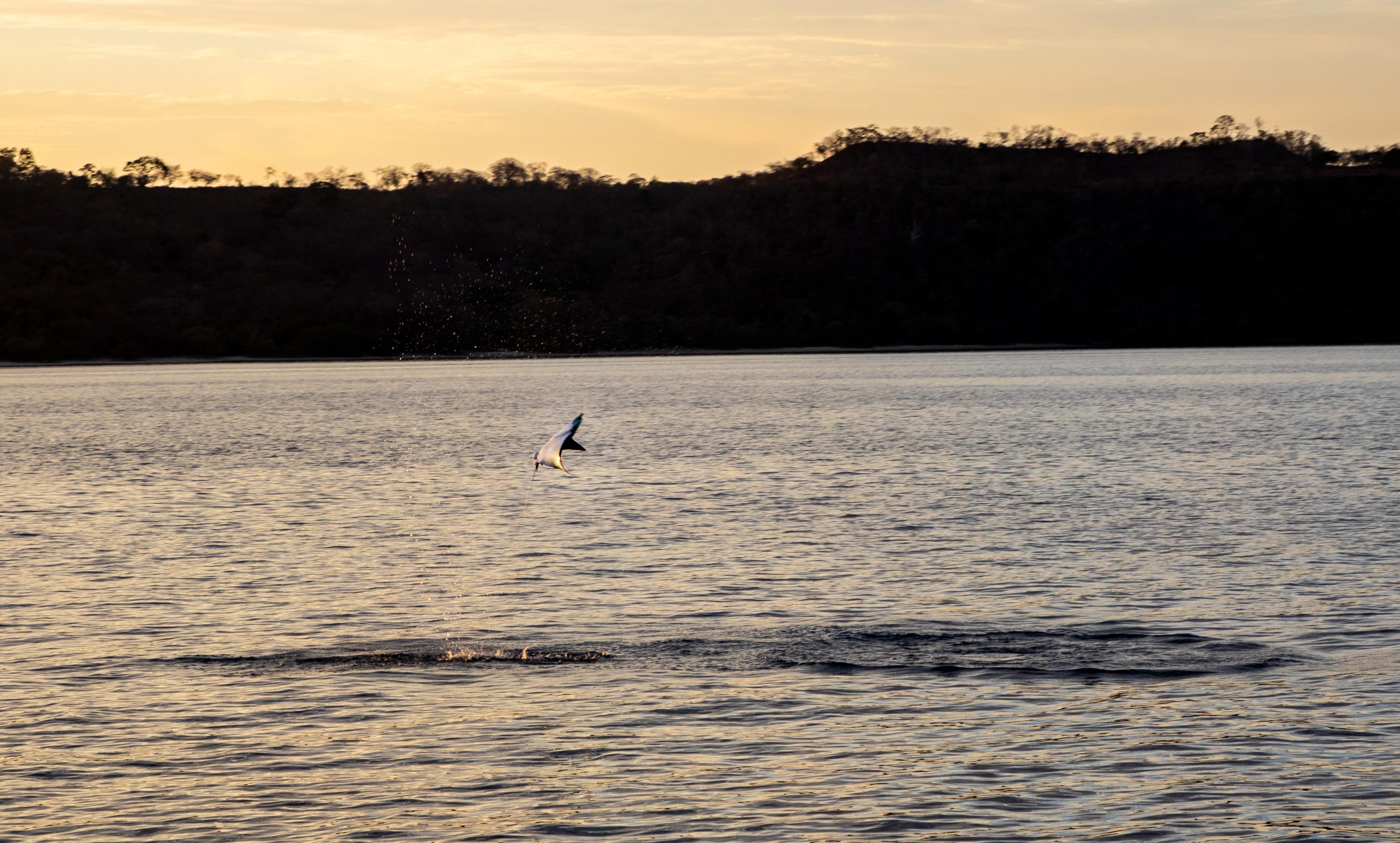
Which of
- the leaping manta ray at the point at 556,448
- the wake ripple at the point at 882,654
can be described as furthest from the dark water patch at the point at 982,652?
the leaping manta ray at the point at 556,448

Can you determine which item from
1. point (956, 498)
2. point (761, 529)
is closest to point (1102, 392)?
point (956, 498)

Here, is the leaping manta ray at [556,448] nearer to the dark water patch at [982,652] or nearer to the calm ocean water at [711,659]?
the calm ocean water at [711,659]

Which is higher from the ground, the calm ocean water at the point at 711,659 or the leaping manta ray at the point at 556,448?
the leaping manta ray at the point at 556,448

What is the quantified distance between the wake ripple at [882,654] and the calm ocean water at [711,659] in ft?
0.31

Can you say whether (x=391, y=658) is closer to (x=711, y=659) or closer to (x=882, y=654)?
(x=711, y=659)

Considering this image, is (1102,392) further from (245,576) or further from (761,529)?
(245,576)

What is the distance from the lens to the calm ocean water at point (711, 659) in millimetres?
16312

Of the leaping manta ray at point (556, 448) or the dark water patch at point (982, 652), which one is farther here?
the dark water patch at point (982, 652)

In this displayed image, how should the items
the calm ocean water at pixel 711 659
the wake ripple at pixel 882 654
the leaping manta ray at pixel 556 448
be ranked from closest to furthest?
the calm ocean water at pixel 711 659 → the leaping manta ray at pixel 556 448 → the wake ripple at pixel 882 654

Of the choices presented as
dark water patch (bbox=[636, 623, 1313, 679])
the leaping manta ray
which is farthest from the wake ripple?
the leaping manta ray

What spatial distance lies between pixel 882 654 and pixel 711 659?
2.64m

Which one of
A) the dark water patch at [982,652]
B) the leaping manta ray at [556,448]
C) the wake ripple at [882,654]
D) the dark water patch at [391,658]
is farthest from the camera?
the dark water patch at [391,658]

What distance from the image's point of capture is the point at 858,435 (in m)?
86.6

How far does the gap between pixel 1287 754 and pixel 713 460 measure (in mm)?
50631
